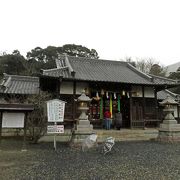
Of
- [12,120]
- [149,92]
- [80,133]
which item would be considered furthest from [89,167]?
[149,92]

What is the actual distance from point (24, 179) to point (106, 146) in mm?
4212

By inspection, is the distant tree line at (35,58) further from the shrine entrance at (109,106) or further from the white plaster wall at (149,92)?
the white plaster wall at (149,92)

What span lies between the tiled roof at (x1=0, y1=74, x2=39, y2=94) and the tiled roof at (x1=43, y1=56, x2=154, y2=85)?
338cm

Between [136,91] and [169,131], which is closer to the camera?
[169,131]

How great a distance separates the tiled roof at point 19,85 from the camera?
Answer: 17817mm

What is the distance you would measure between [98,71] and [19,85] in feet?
25.6

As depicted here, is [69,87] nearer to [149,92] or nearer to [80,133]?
[80,133]

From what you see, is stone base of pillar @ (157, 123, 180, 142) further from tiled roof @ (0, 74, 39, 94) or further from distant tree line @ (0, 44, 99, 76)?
distant tree line @ (0, 44, 99, 76)

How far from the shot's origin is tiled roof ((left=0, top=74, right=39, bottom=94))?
58.5ft

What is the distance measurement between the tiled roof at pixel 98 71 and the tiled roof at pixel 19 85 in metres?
3.38

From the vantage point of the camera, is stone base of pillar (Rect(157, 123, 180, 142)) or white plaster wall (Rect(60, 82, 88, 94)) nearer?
stone base of pillar (Rect(157, 123, 180, 142))

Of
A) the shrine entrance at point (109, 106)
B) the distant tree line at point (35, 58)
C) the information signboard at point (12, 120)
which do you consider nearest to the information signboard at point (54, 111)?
the information signboard at point (12, 120)

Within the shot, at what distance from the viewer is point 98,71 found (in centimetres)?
1891

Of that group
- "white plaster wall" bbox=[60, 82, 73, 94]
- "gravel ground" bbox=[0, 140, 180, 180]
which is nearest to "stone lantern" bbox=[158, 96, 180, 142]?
"gravel ground" bbox=[0, 140, 180, 180]
